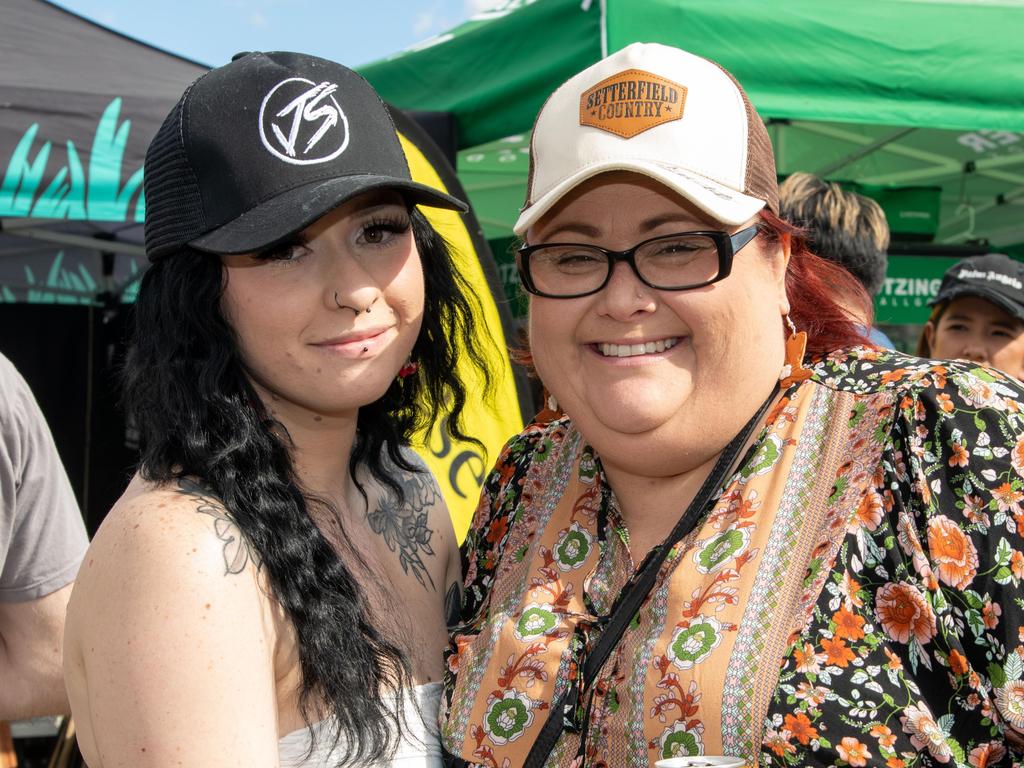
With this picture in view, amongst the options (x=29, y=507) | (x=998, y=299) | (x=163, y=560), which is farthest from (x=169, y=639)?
(x=998, y=299)

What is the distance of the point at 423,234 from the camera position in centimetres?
199

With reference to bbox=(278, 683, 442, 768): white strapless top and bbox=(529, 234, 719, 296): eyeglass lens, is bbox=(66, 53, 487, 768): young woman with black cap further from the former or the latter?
bbox=(529, 234, 719, 296): eyeglass lens

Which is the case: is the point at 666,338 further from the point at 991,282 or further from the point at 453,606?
the point at 991,282

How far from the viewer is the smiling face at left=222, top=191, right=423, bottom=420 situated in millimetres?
1587

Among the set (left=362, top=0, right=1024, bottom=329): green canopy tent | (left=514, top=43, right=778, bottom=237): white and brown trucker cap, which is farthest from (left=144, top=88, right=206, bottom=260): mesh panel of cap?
(left=362, top=0, right=1024, bottom=329): green canopy tent

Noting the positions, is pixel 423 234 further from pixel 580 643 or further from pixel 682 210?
pixel 580 643

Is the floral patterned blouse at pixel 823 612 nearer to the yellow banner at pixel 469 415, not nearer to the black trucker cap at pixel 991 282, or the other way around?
the yellow banner at pixel 469 415

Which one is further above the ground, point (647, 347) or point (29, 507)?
point (647, 347)

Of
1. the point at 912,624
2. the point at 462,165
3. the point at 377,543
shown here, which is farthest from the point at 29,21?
the point at 912,624

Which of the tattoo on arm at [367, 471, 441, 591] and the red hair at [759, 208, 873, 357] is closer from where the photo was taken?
the red hair at [759, 208, 873, 357]

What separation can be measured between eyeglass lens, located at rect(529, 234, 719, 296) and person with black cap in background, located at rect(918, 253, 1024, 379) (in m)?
2.82

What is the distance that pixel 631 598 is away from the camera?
61.0 inches

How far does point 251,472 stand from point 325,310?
0.91 feet

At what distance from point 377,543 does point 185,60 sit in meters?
3.06
